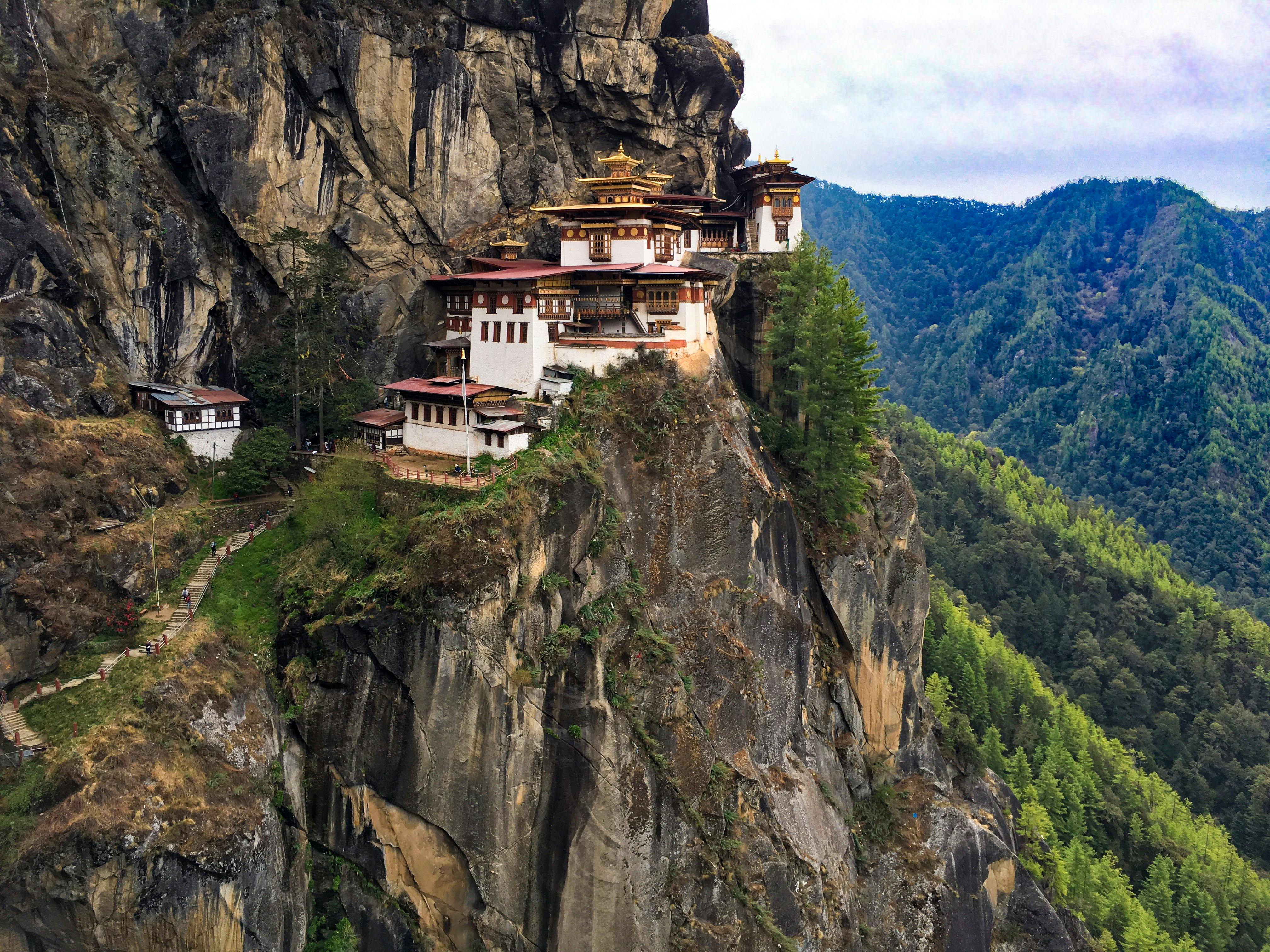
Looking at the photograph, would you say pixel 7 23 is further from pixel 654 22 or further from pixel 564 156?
pixel 654 22

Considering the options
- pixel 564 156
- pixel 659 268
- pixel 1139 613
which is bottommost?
pixel 1139 613

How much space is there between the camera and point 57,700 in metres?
30.7

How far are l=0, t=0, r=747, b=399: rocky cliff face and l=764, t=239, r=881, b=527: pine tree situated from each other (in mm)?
17792

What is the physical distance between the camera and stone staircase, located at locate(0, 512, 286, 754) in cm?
2939

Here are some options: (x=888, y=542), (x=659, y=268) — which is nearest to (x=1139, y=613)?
(x=888, y=542)

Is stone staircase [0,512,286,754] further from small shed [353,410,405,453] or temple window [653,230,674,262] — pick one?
temple window [653,230,674,262]

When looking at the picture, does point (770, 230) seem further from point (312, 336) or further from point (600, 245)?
point (312, 336)

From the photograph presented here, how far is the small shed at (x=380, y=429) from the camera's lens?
46.2 m

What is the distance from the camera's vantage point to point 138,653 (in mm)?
32625

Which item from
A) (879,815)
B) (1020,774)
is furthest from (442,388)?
(1020,774)

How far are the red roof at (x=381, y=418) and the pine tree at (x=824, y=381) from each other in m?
20.5

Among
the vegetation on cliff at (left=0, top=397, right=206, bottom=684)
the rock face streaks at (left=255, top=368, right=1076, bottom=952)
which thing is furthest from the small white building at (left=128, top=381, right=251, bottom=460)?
the rock face streaks at (left=255, top=368, right=1076, bottom=952)

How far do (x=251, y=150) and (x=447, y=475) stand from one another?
2141cm

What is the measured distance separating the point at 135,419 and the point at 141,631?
495 inches
